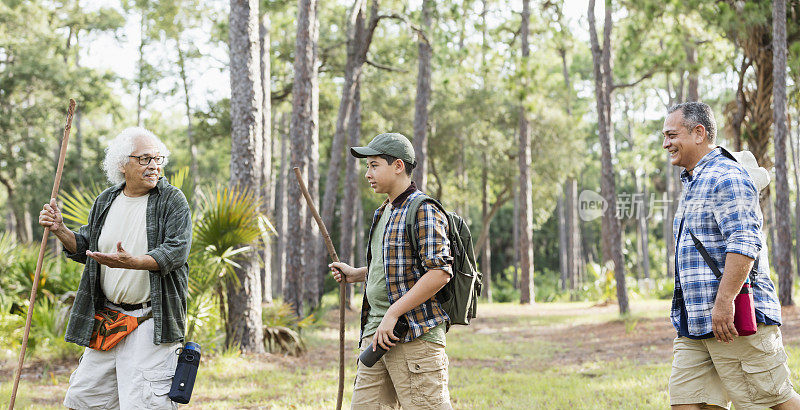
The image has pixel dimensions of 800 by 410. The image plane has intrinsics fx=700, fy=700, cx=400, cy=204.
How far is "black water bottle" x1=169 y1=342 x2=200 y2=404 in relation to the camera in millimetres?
3609

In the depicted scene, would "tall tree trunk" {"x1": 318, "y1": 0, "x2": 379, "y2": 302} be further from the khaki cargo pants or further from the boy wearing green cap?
the khaki cargo pants

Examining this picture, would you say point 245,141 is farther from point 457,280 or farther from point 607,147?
point 607,147

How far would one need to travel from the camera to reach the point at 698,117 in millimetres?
3619

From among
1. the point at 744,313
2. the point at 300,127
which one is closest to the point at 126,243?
the point at 744,313

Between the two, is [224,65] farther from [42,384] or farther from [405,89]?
[42,384]

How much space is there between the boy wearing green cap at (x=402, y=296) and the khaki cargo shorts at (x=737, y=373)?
1.28 meters


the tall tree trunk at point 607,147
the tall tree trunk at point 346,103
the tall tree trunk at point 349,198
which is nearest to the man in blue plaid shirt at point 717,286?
the tall tree trunk at point 607,147

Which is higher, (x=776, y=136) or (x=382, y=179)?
(x=776, y=136)

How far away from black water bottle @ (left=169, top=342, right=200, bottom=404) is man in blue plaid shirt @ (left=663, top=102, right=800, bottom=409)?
2525 mm

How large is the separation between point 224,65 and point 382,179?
23.5 metres

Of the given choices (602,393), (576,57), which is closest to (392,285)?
(602,393)

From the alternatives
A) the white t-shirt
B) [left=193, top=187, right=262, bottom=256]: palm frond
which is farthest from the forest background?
the white t-shirt

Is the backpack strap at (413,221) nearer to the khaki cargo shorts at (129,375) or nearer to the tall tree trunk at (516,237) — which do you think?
the khaki cargo shorts at (129,375)

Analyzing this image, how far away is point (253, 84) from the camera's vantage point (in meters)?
9.41
